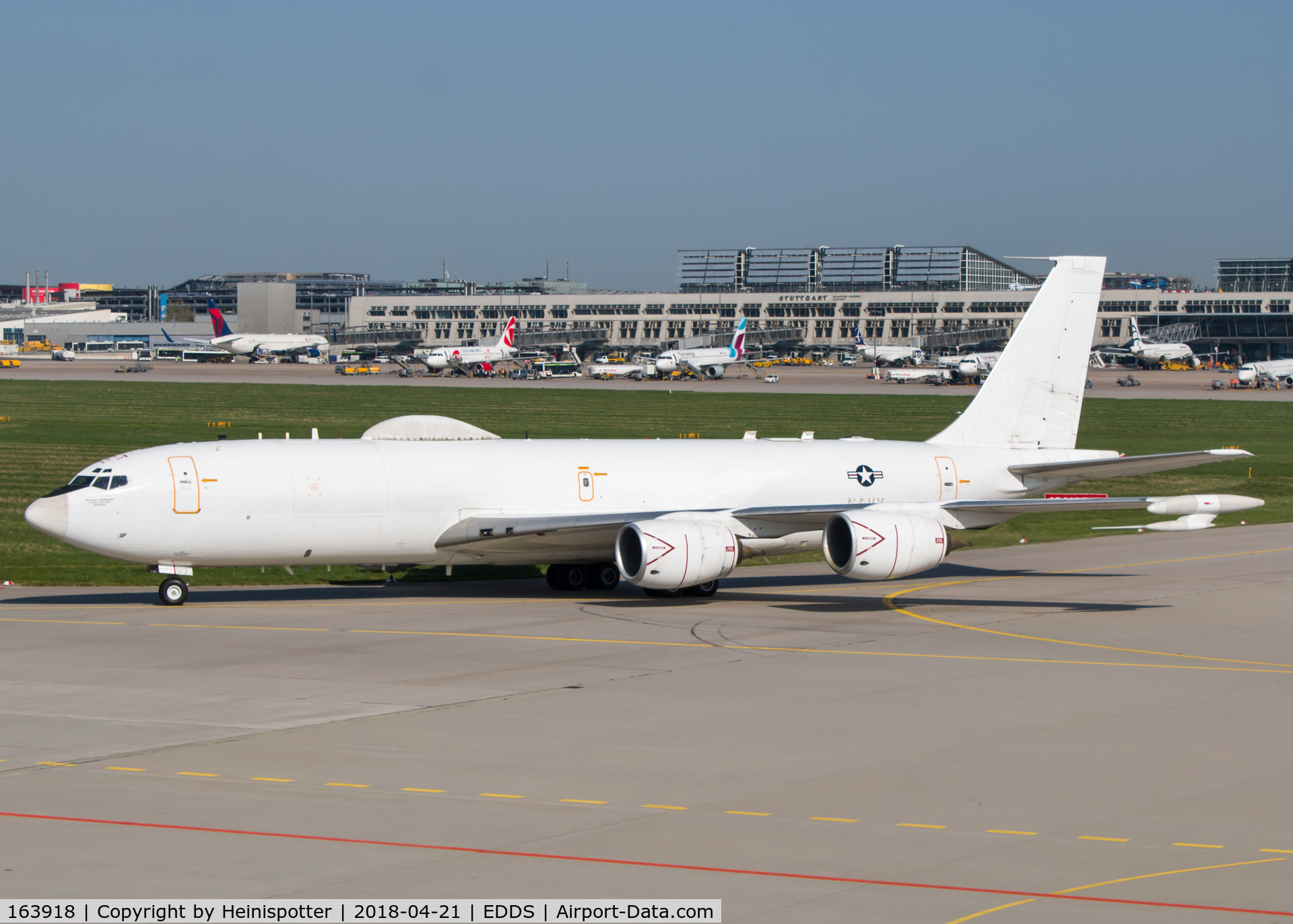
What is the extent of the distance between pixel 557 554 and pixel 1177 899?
77.5ft

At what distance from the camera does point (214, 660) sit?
2712cm

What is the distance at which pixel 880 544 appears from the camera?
33.5m

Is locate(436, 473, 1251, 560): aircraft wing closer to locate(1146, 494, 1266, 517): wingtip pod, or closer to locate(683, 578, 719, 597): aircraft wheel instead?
locate(1146, 494, 1266, 517): wingtip pod

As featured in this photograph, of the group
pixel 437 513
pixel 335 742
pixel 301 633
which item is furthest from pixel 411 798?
pixel 437 513

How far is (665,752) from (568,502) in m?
16.7

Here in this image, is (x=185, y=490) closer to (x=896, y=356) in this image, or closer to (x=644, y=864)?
(x=644, y=864)

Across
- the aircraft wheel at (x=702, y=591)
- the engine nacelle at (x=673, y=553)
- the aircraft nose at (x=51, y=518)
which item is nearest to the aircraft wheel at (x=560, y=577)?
the aircraft wheel at (x=702, y=591)

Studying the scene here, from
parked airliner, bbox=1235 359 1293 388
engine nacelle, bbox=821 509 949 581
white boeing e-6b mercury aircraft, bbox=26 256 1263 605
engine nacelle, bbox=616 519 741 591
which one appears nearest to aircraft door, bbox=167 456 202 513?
white boeing e-6b mercury aircraft, bbox=26 256 1263 605

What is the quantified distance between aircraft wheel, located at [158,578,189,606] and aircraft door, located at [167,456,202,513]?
2360 mm

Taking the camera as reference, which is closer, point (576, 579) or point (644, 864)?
point (644, 864)

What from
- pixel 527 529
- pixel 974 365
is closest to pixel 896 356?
pixel 974 365

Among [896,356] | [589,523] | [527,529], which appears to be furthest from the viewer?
[896,356]

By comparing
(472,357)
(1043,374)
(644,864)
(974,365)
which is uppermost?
(1043,374)

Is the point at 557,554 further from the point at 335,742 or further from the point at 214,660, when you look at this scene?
the point at 335,742
